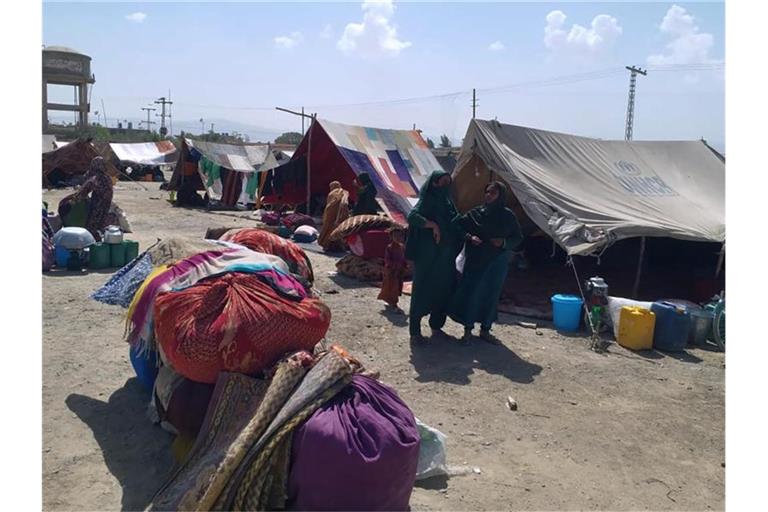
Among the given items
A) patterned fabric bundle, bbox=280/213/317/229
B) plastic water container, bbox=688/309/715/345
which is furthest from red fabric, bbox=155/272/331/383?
patterned fabric bundle, bbox=280/213/317/229

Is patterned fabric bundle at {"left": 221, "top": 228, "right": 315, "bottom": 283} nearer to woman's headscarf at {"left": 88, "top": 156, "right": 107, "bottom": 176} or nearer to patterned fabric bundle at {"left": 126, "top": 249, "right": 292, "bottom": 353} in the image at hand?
patterned fabric bundle at {"left": 126, "top": 249, "right": 292, "bottom": 353}

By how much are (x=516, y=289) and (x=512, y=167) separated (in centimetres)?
172

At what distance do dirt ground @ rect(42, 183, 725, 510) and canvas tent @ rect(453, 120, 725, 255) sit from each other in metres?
1.32

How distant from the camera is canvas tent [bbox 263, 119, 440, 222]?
39.3 ft

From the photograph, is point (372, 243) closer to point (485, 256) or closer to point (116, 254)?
point (485, 256)

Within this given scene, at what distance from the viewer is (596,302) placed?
242 inches

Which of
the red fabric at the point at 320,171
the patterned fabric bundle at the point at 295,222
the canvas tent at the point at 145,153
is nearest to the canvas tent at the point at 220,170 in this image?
the red fabric at the point at 320,171

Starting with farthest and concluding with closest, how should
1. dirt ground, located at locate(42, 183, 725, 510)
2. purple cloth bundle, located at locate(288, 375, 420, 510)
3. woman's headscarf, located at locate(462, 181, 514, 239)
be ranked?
woman's headscarf, located at locate(462, 181, 514, 239), dirt ground, located at locate(42, 183, 725, 510), purple cloth bundle, located at locate(288, 375, 420, 510)

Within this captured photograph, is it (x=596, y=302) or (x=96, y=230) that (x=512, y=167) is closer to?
(x=596, y=302)

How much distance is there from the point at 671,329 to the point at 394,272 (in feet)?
9.13

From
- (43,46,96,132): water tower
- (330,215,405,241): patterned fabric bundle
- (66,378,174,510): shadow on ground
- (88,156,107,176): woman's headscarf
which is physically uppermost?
(43,46,96,132): water tower

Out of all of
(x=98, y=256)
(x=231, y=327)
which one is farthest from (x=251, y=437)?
(x=98, y=256)

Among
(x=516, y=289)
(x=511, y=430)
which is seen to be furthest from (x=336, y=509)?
(x=516, y=289)

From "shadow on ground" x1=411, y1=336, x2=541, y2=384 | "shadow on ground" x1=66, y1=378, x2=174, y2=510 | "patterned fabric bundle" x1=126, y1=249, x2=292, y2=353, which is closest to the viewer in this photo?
"shadow on ground" x1=66, y1=378, x2=174, y2=510
